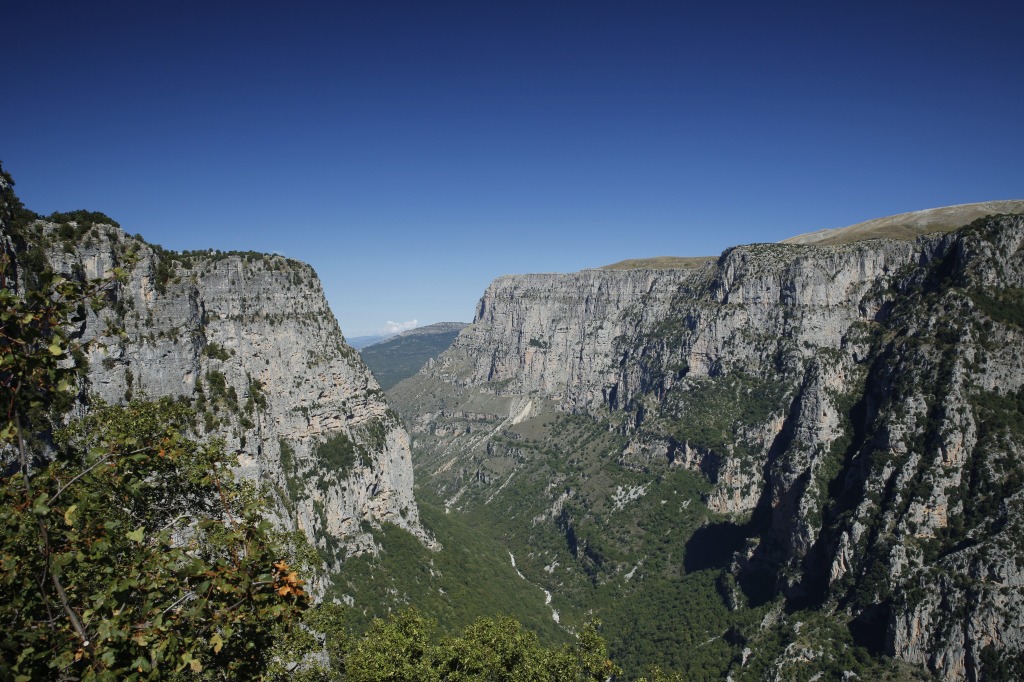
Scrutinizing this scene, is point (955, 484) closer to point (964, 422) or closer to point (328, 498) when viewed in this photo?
point (964, 422)

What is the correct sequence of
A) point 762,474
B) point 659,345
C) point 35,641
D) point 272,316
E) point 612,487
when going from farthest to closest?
point 659,345
point 612,487
point 762,474
point 272,316
point 35,641

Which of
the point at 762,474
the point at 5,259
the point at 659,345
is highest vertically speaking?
the point at 5,259

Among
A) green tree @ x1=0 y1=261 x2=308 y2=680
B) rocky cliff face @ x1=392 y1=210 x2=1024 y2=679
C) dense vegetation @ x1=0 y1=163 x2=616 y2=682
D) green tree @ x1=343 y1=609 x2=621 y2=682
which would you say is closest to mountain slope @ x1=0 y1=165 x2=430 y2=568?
green tree @ x1=343 y1=609 x2=621 y2=682

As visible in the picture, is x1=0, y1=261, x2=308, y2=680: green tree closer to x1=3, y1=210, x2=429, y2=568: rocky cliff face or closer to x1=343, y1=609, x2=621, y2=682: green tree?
x1=343, y1=609, x2=621, y2=682: green tree

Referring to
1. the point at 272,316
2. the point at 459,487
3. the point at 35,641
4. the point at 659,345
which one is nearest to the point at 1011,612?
the point at 35,641

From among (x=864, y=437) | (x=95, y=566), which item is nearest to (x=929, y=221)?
(x=864, y=437)

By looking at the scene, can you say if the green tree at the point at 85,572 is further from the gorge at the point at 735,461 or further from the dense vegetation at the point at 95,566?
the gorge at the point at 735,461
